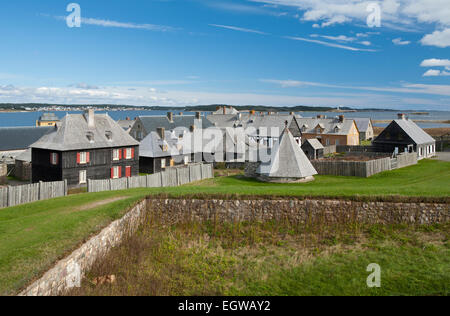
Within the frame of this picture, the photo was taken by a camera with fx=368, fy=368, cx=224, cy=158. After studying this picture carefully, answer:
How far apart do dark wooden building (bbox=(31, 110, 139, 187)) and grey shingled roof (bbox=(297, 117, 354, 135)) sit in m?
38.8

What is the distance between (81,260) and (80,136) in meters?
25.2

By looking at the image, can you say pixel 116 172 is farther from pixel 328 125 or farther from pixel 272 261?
pixel 328 125

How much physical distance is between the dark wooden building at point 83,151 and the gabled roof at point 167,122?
19.2m

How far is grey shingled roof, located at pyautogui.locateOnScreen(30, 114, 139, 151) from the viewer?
3400cm

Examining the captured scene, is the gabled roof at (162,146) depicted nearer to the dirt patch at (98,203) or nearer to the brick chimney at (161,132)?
the brick chimney at (161,132)

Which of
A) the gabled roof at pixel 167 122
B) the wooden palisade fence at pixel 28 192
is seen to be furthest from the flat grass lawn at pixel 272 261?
the gabled roof at pixel 167 122

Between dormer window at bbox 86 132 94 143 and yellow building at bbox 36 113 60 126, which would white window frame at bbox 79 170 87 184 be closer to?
dormer window at bbox 86 132 94 143

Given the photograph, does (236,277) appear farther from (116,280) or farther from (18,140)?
(18,140)

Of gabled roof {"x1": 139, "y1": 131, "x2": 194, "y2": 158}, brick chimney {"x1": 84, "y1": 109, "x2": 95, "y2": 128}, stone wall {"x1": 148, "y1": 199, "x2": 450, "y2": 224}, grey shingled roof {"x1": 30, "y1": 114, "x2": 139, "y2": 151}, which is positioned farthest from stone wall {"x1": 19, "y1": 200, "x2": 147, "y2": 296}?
gabled roof {"x1": 139, "y1": 131, "x2": 194, "y2": 158}

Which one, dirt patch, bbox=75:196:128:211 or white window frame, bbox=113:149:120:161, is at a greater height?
white window frame, bbox=113:149:120:161

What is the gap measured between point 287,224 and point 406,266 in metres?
5.87

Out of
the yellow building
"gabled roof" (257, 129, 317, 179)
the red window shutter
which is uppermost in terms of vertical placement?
the yellow building

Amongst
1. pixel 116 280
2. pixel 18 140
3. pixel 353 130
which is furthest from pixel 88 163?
pixel 353 130

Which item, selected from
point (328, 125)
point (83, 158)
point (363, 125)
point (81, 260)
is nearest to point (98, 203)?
point (81, 260)
